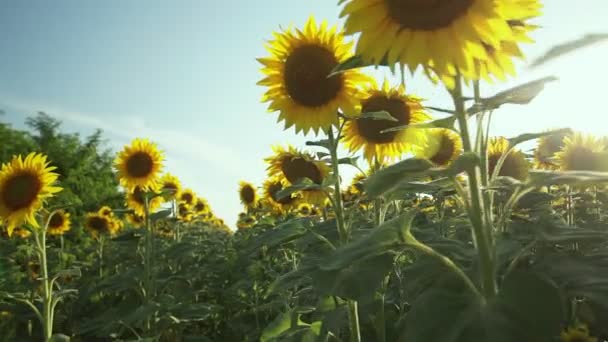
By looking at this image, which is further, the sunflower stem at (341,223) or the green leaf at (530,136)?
the sunflower stem at (341,223)

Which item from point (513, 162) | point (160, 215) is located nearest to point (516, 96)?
point (513, 162)

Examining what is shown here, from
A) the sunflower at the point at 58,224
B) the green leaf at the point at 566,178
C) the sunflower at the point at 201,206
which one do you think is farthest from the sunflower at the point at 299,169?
the sunflower at the point at 201,206

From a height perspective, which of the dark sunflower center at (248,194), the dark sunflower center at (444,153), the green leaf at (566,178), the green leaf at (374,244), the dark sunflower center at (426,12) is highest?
the dark sunflower center at (248,194)

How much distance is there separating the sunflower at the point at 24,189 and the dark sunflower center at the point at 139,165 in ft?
5.37

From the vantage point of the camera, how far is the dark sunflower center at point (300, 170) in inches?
190

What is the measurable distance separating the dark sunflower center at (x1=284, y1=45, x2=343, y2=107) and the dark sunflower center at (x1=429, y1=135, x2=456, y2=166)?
1.36 metres

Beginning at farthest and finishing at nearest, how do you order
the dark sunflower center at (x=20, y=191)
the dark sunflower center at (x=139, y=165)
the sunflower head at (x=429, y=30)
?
the dark sunflower center at (x=139, y=165) → the dark sunflower center at (x=20, y=191) → the sunflower head at (x=429, y=30)

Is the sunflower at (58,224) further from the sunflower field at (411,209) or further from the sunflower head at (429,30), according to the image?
the sunflower head at (429,30)

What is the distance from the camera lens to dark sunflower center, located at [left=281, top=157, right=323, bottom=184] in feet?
15.8

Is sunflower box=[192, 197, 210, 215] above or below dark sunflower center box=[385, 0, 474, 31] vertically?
above

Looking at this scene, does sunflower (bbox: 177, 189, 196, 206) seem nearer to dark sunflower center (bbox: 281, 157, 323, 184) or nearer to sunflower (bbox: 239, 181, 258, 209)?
sunflower (bbox: 239, 181, 258, 209)

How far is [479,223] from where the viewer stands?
4.83 ft

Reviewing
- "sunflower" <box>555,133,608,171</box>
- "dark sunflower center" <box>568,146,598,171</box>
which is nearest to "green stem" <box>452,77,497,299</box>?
"sunflower" <box>555,133,608,171</box>

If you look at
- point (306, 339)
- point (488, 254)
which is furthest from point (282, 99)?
point (488, 254)
